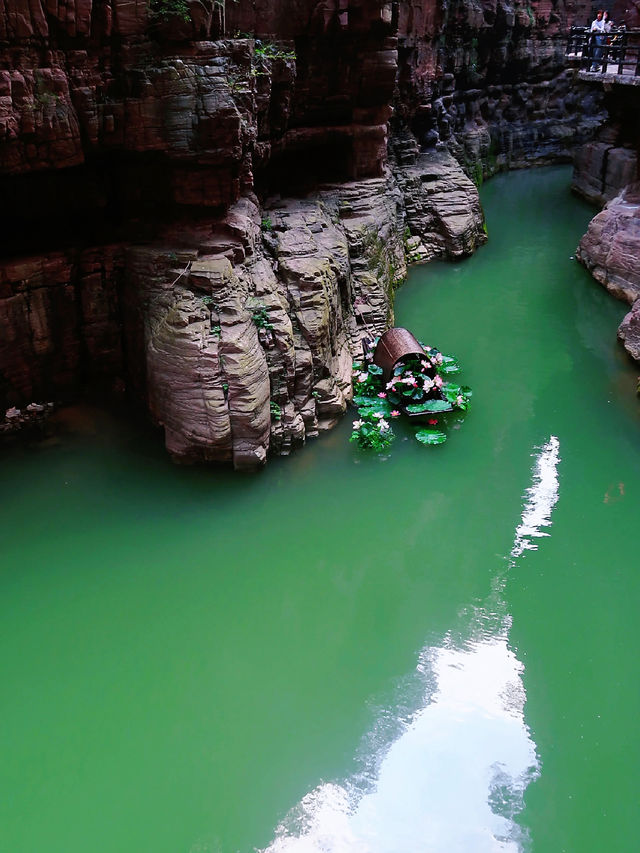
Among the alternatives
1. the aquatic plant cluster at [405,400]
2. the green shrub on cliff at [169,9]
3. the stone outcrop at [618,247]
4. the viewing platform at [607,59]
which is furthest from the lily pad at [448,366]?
the viewing platform at [607,59]

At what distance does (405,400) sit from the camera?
7660 millimetres

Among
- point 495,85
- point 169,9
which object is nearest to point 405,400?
point 169,9

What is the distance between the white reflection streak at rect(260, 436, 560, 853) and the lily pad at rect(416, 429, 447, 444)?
2.41 m

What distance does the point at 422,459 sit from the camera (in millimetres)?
7094

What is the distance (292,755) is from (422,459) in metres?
3.43

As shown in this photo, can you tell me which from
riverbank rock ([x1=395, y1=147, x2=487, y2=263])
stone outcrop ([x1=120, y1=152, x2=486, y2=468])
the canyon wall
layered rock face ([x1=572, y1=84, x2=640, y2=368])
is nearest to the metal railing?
layered rock face ([x1=572, y1=84, x2=640, y2=368])

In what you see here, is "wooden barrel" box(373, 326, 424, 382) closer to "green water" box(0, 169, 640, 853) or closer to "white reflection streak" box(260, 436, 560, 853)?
"green water" box(0, 169, 640, 853)

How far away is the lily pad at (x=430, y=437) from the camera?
284 inches

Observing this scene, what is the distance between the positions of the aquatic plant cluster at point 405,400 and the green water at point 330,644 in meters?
0.19

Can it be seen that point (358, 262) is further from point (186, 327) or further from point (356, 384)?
point (186, 327)

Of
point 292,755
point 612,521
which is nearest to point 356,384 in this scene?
point 612,521

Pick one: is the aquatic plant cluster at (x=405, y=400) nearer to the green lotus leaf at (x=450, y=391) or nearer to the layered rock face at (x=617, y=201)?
the green lotus leaf at (x=450, y=391)

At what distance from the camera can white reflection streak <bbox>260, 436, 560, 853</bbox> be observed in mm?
4031

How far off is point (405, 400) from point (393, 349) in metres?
0.63
